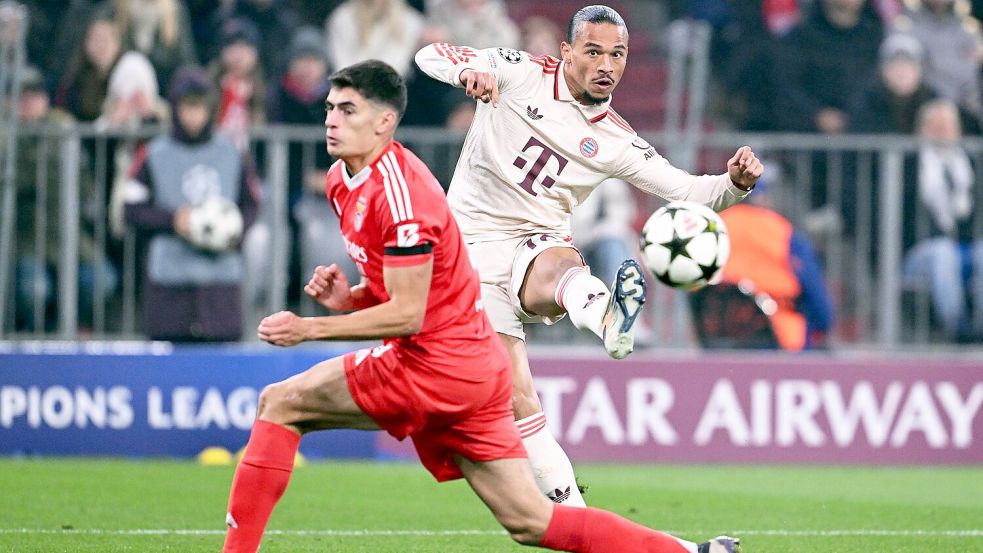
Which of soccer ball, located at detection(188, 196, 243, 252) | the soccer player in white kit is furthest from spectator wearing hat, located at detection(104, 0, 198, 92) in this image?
the soccer player in white kit

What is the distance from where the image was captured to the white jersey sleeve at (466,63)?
296 inches

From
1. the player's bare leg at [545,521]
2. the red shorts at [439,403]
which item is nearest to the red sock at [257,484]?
the red shorts at [439,403]

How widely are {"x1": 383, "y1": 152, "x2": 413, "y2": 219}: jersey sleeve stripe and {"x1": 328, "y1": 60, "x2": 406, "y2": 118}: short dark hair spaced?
0.63 feet

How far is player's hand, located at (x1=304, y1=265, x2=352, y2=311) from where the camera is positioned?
6266 millimetres

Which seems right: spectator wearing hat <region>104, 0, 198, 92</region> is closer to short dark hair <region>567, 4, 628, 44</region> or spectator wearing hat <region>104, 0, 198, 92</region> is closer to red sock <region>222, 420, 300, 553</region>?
short dark hair <region>567, 4, 628, 44</region>

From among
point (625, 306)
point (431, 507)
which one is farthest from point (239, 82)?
point (625, 306)

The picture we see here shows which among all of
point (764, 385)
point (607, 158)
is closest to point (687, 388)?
point (764, 385)

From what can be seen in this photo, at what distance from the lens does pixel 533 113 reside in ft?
26.4

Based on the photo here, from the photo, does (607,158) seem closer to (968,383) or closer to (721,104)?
(968,383)

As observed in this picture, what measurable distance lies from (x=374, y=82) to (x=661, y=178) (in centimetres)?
242

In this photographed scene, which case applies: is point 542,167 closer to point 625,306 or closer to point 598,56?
point 598,56

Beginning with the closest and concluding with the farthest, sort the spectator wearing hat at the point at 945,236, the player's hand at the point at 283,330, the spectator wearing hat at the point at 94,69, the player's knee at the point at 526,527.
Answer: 1. the player's hand at the point at 283,330
2. the player's knee at the point at 526,527
3. the spectator wearing hat at the point at 945,236
4. the spectator wearing hat at the point at 94,69

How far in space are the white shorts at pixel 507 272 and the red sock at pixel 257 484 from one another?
6.21ft

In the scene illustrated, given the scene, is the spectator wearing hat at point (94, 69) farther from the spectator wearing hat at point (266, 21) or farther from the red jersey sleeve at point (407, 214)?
the red jersey sleeve at point (407, 214)
